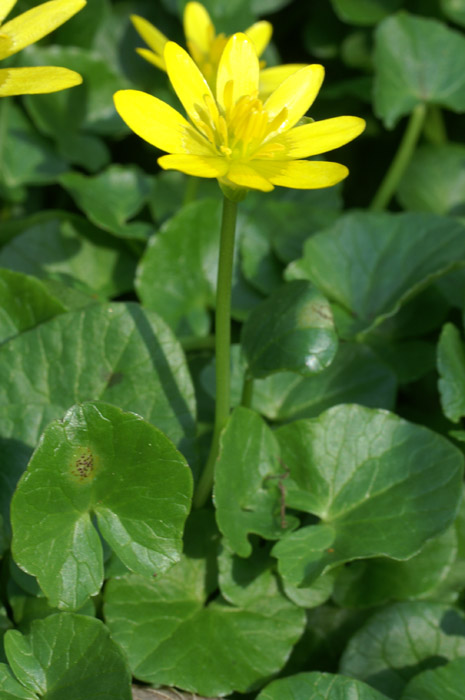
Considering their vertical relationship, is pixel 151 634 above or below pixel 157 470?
below

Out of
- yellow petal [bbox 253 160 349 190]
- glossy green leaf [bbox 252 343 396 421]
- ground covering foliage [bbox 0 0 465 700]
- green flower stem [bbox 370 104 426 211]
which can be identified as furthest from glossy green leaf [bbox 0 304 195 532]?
green flower stem [bbox 370 104 426 211]

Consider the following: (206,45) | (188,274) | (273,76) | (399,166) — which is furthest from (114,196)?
(399,166)

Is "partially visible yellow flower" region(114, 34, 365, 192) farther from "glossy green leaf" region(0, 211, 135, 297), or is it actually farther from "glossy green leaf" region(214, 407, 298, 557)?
"glossy green leaf" region(0, 211, 135, 297)

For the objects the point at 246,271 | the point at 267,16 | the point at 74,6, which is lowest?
the point at 246,271

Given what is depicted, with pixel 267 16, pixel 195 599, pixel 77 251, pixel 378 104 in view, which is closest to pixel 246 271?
pixel 77 251

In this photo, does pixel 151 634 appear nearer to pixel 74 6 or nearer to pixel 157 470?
pixel 157 470

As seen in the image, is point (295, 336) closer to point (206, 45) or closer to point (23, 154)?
point (206, 45)
